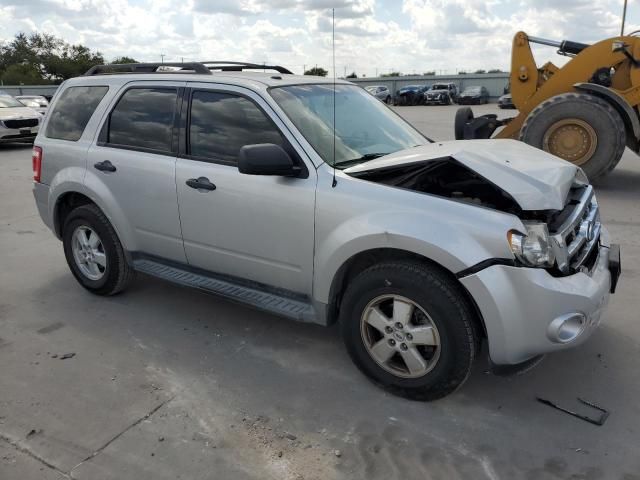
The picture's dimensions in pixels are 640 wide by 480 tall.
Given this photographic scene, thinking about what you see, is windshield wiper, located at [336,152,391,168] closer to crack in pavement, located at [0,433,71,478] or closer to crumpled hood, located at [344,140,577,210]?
crumpled hood, located at [344,140,577,210]

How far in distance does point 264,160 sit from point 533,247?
1534 millimetres

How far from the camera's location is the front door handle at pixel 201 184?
3.68 m

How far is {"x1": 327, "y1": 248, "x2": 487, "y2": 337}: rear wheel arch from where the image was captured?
2.91m

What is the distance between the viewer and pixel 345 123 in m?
3.82

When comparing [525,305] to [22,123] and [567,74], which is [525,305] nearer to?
[567,74]

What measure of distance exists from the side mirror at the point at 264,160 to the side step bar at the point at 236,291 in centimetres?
86

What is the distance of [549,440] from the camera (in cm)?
280

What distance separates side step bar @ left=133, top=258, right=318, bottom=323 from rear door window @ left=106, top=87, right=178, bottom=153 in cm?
91

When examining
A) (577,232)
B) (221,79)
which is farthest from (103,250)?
(577,232)

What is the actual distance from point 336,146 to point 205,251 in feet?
3.93

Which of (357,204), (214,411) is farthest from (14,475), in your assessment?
(357,204)

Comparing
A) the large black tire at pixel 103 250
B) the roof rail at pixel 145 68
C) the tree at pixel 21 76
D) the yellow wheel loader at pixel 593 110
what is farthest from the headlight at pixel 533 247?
the tree at pixel 21 76

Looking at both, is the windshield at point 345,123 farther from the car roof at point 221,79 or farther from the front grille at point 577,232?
the front grille at point 577,232

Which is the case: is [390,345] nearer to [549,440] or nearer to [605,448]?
[549,440]
